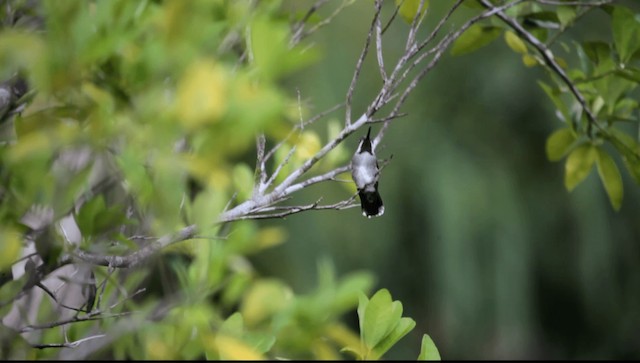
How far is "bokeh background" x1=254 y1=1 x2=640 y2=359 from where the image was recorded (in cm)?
214

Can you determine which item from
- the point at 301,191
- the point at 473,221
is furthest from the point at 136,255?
the point at 473,221

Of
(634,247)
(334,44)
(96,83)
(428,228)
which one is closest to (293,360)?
(96,83)

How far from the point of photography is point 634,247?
2.35m

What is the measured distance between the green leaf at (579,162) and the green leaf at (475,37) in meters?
0.15

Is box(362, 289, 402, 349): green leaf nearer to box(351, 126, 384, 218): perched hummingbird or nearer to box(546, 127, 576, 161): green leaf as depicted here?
box(351, 126, 384, 218): perched hummingbird

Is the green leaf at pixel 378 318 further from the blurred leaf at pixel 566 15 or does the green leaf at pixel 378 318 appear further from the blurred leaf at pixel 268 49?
the blurred leaf at pixel 566 15

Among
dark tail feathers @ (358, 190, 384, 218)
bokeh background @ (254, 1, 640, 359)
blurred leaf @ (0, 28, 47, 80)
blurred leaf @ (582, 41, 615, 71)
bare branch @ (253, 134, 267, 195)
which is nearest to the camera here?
blurred leaf @ (0, 28, 47, 80)

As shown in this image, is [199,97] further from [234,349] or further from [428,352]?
[428,352]

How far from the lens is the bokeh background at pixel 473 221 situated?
2.14 metres

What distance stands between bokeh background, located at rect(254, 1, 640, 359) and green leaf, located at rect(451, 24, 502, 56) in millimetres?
1272

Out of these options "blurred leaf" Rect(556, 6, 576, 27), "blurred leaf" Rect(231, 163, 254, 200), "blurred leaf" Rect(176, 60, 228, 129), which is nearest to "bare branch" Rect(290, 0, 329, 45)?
"blurred leaf" Rect(231, 163, 254, 200)

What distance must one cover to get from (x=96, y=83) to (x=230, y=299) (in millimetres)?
309

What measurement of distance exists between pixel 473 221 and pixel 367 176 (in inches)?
63.3

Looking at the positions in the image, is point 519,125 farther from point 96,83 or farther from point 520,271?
point 96,83
